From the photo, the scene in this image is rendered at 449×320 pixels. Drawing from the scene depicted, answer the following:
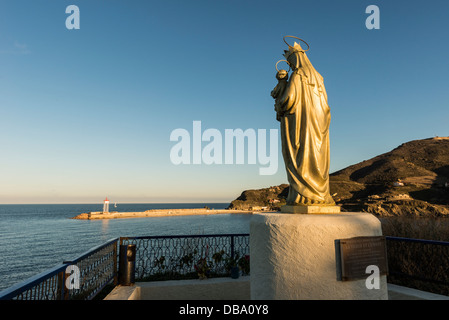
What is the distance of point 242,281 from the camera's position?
6078 mm

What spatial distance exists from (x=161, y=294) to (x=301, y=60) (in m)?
5.69

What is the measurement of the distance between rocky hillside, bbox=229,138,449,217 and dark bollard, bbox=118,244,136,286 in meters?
47.7

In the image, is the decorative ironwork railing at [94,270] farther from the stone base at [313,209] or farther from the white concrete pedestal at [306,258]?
the stone base at [313,209]

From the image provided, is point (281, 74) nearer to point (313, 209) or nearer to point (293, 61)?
point (293, 61)

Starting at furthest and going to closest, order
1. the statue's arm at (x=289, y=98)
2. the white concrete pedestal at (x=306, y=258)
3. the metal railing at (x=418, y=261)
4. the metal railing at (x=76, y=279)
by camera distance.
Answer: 1. the metal railing at (x=418, y=261)
2. the statue's arm at (x=289, y=98)
3. the white concrete pedestal at (x=306, y=258)
4. the metal railing at (x=76, y=279)

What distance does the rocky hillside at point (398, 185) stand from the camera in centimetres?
5473

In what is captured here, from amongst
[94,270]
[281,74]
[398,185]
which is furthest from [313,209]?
[398,185]

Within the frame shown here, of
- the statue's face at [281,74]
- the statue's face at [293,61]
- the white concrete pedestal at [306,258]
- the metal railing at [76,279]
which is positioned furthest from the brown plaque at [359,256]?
the metal railing at [76,279]

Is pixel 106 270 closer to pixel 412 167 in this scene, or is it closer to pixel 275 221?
pixel 275 221

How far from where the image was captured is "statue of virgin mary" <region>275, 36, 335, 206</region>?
4211 mm

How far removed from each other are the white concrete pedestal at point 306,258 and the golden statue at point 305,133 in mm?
529

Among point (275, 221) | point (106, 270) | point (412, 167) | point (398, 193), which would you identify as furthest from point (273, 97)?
point (412, 167)

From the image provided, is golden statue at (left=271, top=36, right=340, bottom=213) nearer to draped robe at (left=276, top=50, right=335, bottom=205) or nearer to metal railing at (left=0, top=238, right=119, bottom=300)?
draped robe at (left=276, top=50, right=335, bottom=205)

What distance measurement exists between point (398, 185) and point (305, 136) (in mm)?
86929
